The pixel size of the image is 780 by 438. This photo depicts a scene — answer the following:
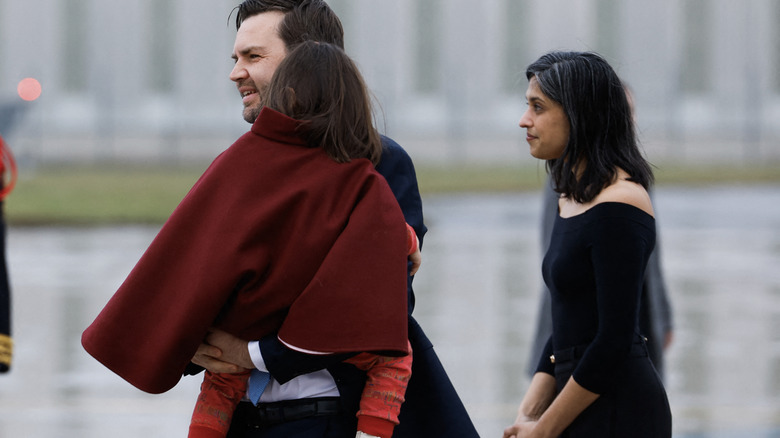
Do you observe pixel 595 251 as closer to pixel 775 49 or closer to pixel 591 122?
pixel 591 122

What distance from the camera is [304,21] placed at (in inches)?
104

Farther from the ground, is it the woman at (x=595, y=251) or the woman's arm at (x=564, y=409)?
the woman at (x=595, y=251)

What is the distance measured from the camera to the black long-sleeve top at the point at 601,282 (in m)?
2.59

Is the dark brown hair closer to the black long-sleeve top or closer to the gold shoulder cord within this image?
the black long-sleeve top

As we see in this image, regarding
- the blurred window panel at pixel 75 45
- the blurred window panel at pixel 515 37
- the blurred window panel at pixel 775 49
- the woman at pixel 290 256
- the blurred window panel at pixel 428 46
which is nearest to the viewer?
the woman at pixel 290 256

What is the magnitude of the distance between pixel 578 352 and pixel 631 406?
0.56 ft

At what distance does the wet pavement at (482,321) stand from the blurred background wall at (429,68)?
20090mm

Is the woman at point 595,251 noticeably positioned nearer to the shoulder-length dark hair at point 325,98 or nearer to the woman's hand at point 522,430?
the woman's hand at point 522,430

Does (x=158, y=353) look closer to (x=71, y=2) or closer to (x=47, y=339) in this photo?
(x=47, y=339)

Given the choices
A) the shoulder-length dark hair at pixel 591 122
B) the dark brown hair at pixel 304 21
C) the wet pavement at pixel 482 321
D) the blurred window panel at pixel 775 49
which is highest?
the dark brown hair at pixel 304 21

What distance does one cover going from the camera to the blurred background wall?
1508 inches

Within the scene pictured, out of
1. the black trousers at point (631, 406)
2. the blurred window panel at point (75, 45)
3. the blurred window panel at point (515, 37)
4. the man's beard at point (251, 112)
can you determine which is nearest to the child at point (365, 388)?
the man's beard at point (251, 112)

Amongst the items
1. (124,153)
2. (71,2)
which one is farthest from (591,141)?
(71,2)

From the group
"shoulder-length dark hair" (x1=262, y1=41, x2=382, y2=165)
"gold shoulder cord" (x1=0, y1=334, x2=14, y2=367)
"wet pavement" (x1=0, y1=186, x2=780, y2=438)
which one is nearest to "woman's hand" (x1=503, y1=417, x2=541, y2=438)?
"shoulder-length dark hair" (x1=262, y1=41, x2=382, y2=165)
